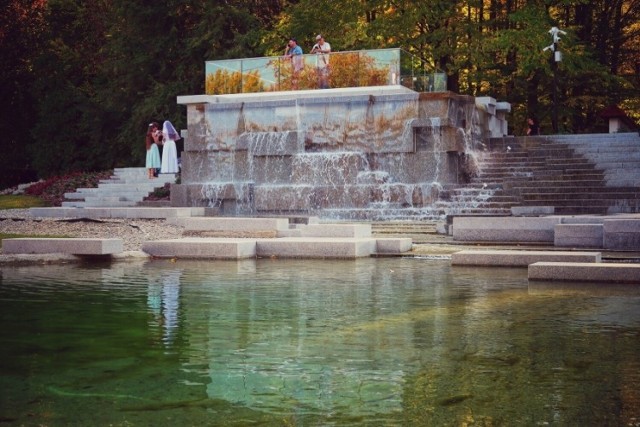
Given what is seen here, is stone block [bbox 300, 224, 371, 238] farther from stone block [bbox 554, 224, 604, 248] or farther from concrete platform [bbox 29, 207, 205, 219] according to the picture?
concrete platform [bbox 29, 207, 205, 219]

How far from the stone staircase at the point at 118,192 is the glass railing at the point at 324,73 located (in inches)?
171

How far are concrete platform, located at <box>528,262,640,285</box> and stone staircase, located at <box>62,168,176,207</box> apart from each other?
22.0 meters

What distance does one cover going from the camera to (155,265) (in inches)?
595

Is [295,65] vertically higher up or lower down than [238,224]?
higher up

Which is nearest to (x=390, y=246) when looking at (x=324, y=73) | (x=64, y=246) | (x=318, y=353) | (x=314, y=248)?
(x=314, y=248)

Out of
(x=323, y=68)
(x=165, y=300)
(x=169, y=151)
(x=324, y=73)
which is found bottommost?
(x=165, y=300)

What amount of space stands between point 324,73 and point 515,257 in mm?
18242

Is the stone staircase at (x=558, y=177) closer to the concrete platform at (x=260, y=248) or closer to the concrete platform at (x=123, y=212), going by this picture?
the concrete platform at (x=123, y=212)

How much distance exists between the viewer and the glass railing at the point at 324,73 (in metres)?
30.6

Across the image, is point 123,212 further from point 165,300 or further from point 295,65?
point 165,300

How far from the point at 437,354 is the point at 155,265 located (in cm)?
866

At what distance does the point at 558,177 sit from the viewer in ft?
85.9

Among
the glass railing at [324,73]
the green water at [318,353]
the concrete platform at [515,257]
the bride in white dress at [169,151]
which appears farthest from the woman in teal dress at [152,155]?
the green water at [318,353]

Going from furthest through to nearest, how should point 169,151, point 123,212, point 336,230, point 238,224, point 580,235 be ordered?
point 169,151
point 123,212
point 238,224
point 336,230
point 580,235
